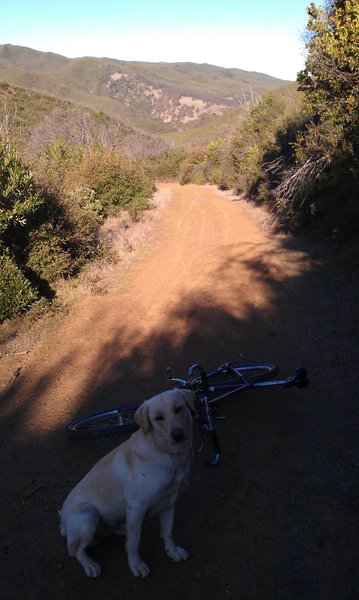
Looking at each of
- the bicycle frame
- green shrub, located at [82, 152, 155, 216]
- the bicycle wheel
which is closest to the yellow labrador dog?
the bicycle frame

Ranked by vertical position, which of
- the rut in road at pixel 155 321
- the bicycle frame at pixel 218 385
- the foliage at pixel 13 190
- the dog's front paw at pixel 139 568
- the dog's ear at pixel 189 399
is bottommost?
the rut in road at pixel 155 321

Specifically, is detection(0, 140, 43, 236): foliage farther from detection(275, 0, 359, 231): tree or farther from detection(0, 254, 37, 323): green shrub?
detection(275, 0, 359, 231): tree

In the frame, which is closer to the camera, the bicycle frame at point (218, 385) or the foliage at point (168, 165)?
the bicycle frame at point (218, 385)

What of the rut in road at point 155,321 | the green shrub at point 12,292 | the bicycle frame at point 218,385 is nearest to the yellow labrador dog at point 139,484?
the bicycle frame at point 218,385

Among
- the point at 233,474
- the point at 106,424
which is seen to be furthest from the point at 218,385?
the point at 106,424

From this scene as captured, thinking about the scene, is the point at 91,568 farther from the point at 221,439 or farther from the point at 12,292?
the point at 12,292

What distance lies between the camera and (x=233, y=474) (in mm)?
4535

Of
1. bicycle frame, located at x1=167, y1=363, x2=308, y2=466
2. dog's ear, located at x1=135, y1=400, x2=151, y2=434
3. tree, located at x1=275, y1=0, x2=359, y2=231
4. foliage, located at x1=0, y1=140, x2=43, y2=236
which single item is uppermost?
tree, located at x1=275, y1=0, x2=359, y2=231

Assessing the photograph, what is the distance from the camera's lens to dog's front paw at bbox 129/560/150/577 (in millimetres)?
3379

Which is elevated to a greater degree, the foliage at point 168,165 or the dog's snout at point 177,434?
the dog's snout at point 177,434

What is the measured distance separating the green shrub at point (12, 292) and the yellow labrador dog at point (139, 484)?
6811mm

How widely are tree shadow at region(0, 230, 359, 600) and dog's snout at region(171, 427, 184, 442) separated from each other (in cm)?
121

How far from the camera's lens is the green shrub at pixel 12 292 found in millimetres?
9531

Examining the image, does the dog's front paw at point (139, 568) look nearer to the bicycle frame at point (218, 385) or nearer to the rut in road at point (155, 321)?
the bicycle frame at point (218, 385)
